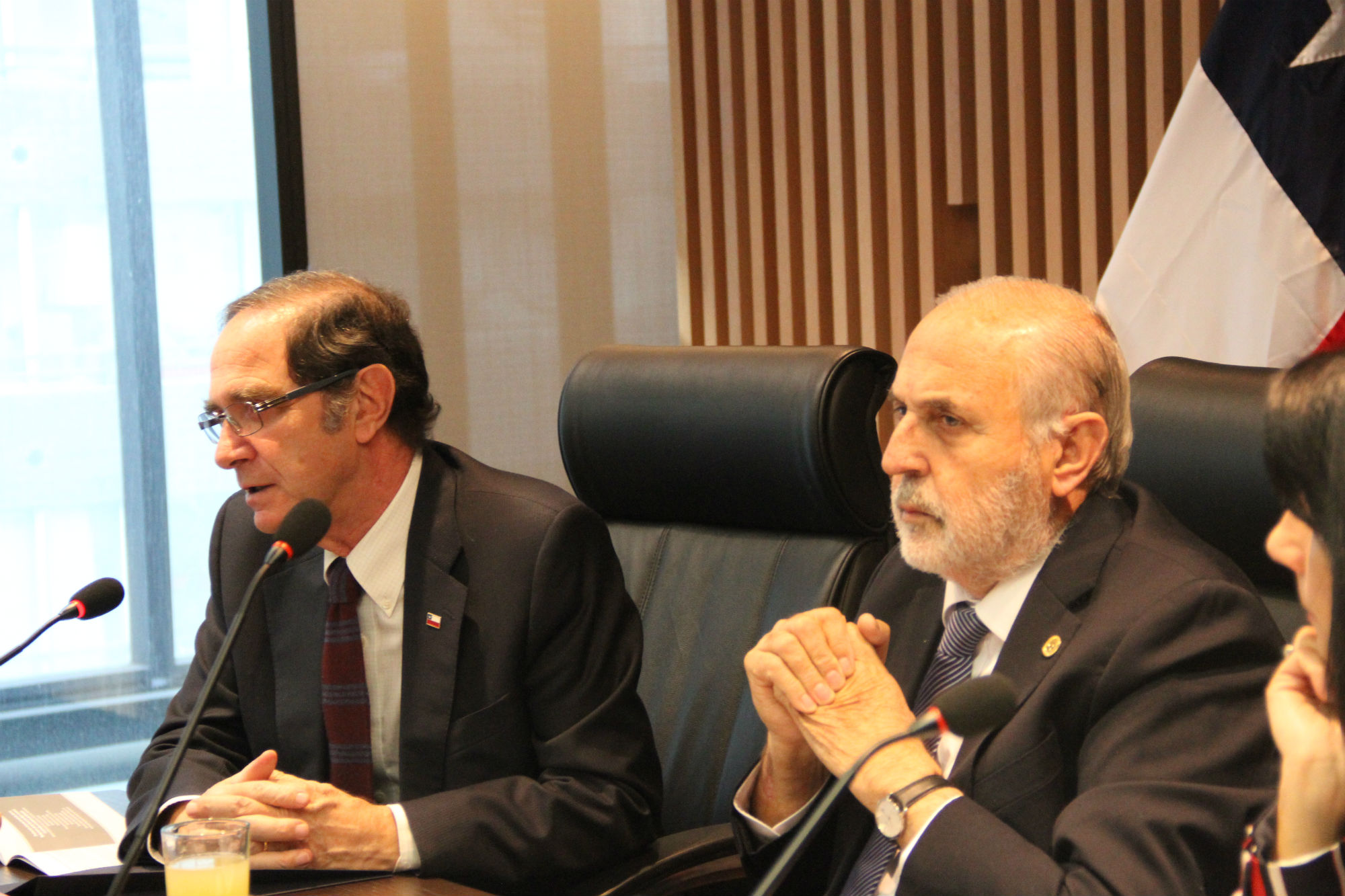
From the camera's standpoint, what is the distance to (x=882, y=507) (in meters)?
2.11

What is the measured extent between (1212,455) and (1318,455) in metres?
0.63

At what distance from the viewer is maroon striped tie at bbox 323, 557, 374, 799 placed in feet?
6.46

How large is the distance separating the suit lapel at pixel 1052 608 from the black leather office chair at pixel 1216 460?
16cm

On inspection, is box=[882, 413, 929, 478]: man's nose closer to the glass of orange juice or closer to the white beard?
the white beard

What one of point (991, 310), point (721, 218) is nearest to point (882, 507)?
point (991, 310)

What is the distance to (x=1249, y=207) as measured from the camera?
2516mm

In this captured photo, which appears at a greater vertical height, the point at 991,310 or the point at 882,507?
the point at 991,310

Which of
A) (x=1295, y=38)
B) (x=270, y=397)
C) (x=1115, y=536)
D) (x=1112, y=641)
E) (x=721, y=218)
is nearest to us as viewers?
(x=1112, y=641)

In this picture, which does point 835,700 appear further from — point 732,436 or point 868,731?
point 732,436

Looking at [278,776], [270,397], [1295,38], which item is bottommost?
[278,776]

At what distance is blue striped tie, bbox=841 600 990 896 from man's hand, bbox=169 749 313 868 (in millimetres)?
634

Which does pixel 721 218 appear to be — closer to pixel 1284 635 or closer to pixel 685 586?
pixel 685 586

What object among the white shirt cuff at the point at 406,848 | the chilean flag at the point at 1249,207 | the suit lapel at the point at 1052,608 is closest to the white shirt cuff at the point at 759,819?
the suit lapel at the point at 1052,608

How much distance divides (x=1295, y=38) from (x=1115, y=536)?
1314mm
